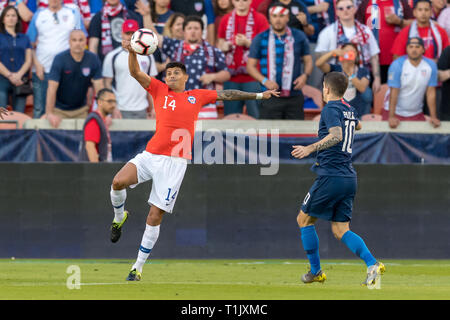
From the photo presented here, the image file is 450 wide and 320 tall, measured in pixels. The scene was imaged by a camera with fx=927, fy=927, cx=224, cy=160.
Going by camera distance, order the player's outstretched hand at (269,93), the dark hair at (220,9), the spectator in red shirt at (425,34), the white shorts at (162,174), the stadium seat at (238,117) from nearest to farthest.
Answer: the white shorts at (162,174) < the player's outstretched hand at (269,93) < the stadium seat at (238,117) < the spectator in red shirt at (425,34) < the dark hair at (220,9)

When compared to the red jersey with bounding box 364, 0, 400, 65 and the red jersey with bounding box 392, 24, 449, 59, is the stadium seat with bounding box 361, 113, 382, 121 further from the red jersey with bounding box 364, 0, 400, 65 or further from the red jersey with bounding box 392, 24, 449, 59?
the red jersey with bounding box 364, 0, 400, 65

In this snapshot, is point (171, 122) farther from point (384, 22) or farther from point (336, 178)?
point (384, 22)

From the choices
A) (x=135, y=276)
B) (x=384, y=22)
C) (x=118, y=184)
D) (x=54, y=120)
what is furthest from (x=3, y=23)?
(x=135, y=276)

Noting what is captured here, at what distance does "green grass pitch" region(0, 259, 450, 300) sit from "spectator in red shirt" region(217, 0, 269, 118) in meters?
3.67

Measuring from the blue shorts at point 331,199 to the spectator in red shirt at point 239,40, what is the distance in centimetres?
692

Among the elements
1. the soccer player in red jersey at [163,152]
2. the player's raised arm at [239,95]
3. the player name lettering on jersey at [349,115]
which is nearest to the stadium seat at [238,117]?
the player's raised arm at [239,95]

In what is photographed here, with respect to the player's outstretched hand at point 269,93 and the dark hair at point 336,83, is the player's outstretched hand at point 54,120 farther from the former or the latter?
the dark hair at point 336,83

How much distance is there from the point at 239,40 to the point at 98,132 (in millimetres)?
Answer: 3575

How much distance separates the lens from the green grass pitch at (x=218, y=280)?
9.27 meters

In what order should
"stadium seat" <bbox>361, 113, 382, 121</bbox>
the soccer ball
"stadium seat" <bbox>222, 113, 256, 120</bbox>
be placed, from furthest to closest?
"stadium seat" <bbox>361, 113, 382, 121</bbox> < "stadium seat" <bbox>222, 113, 256, 120</bbox> < the soccer ball

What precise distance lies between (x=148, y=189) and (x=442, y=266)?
486 cm

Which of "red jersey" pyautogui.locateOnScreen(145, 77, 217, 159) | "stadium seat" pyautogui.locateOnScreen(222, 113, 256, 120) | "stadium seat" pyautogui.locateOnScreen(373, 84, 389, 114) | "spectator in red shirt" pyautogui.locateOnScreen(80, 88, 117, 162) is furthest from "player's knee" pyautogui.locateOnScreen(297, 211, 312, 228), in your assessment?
"stadium seat" pyautogui.locateOnScreen(373, 84, 389, 114)

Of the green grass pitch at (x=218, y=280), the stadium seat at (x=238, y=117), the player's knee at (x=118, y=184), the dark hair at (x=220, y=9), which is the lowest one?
the green grass pitch at (x=218, y=280)

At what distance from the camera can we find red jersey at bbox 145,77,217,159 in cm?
1142
